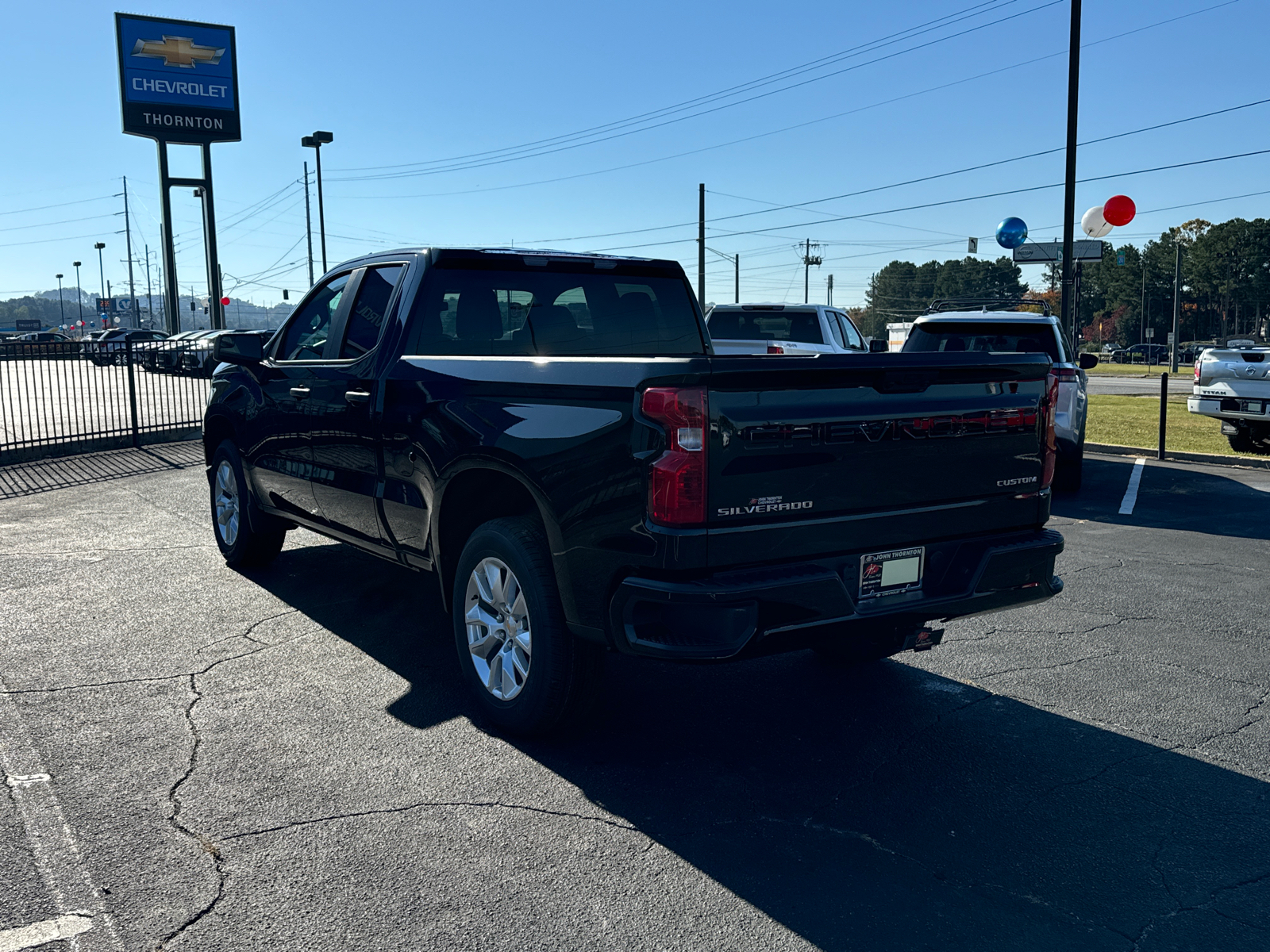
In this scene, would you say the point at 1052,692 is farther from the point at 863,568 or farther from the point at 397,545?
the point at 397,545

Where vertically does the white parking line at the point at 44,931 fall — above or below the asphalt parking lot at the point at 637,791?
above

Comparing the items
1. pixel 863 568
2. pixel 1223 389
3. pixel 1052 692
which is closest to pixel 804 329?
pixel 1223 389

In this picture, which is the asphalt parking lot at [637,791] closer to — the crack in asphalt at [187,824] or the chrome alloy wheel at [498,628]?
the crack in asphalt at [187,824]

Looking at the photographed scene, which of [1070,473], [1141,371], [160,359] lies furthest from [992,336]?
[1141,371]

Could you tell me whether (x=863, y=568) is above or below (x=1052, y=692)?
above

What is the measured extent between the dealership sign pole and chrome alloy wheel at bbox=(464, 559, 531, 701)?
29956 mm

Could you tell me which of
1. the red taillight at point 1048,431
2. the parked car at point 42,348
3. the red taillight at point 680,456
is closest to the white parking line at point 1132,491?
the red taillight at point 1048,431

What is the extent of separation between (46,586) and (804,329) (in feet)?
31.4

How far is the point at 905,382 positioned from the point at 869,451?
0.30 m

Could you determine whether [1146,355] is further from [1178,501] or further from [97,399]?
[97,399]

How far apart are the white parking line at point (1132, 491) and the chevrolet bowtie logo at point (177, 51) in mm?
28473

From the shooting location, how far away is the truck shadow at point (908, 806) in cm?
Result: 294

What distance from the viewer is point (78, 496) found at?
10875mm

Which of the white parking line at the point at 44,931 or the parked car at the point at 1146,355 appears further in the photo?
the parked car at the point at 1146,355
